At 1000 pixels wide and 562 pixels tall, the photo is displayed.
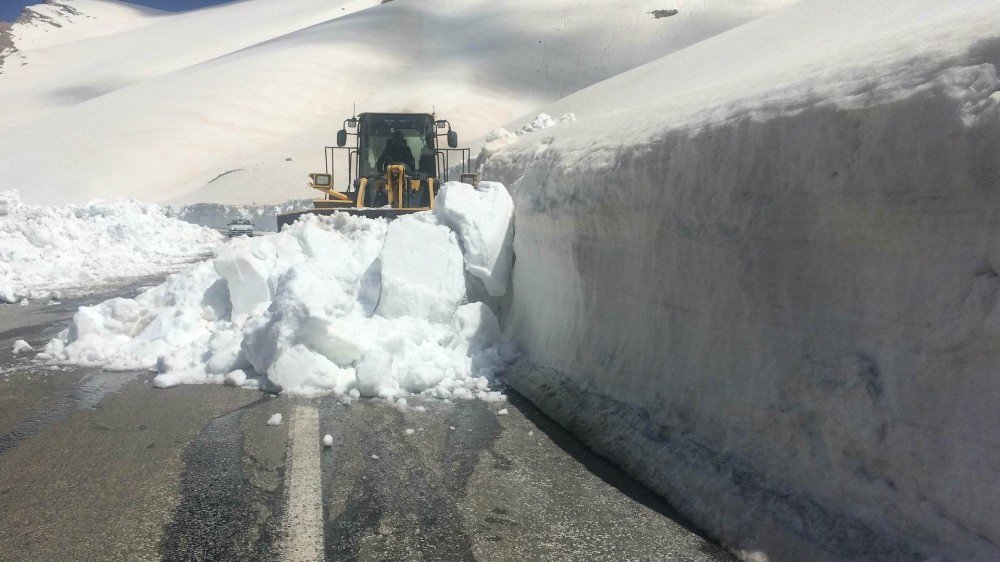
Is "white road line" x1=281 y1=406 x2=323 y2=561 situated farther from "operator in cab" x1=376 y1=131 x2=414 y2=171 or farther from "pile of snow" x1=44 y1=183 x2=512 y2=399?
"operator in cab" x1=376 y1=131 x2=414 y2=171

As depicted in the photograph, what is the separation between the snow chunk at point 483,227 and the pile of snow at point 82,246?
731 centimetres

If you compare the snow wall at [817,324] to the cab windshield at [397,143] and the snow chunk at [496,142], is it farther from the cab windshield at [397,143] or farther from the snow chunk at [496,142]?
the cab windshield at [397,143]

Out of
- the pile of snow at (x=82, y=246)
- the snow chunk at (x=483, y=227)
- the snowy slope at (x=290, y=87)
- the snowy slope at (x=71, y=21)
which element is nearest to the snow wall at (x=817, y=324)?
the snow chunk at (x=483, y=227)

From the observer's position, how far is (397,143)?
42.2 ft

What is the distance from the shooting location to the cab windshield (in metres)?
12.8

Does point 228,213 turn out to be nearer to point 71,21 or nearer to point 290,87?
point 290,87

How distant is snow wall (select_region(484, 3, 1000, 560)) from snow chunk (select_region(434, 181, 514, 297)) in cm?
187

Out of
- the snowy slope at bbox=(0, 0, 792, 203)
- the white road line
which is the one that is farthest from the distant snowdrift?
the white road line

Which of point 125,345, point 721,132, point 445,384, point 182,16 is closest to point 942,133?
point 721,132

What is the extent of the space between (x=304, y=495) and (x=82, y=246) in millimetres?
13060

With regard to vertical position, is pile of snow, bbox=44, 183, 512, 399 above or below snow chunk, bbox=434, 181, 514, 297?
below

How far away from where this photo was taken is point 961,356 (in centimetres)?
246

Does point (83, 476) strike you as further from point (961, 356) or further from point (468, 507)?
point (961, 356)

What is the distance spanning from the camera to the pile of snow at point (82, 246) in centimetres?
1146
